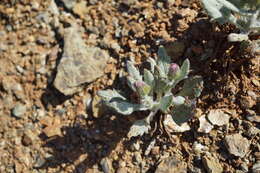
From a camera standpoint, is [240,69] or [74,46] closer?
[240,69]

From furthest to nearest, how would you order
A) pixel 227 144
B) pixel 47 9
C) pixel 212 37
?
pixel 47 9
pixel 212 37
pixel 227 144

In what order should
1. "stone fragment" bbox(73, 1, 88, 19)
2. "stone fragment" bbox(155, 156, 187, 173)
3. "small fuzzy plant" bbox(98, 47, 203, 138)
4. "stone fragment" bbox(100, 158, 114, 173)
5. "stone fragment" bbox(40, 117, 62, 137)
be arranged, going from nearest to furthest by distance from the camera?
"small fuzzy plant" bbox(98, 47, 203, 138), "stone fragment" bbox(155, 156, 187, 173), "stone fragment" bbox(100, 158, 114, 173), "stone fragment" bbox(40, 117, 62, 137), "stone fragment" bbox(73, 1, 88, 19)

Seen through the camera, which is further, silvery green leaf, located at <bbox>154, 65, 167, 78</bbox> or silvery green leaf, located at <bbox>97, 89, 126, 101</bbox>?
silvery green leaf, located at <bbox>97, 89, 126, 101</bbox>

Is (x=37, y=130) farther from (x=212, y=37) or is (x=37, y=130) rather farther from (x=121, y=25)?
(x=212, y=37)

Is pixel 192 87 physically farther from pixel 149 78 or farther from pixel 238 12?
pixel 238 12

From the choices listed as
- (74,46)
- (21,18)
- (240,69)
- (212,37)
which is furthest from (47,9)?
(240,69)

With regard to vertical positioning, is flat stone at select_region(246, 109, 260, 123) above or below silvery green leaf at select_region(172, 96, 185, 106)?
below

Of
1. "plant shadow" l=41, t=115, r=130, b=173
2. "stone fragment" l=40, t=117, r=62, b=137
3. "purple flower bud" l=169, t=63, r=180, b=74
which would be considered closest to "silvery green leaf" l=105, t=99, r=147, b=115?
"plant shadow" l=41, t=115, r=130, b=173

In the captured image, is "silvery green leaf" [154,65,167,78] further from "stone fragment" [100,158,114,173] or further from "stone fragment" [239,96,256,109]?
"stone fragment" [100,158,114,173]
